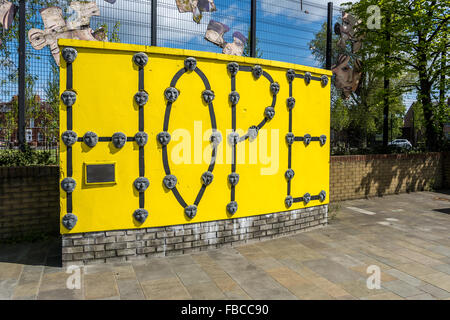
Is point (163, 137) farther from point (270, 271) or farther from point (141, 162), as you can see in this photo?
point (270, 271)

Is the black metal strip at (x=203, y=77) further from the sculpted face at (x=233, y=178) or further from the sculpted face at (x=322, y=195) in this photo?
the sculpted face at (x=322, y=195)

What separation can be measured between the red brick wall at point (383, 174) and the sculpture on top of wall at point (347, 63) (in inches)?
94.8

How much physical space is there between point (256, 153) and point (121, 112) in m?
2.41

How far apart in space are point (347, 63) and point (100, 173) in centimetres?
870

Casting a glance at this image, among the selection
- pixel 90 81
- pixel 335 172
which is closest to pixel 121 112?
pixel 90 81

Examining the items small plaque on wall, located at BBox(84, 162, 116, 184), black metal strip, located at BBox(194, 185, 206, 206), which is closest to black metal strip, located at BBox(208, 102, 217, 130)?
black metal strip, located at BBox(194, 185, 206, 206)

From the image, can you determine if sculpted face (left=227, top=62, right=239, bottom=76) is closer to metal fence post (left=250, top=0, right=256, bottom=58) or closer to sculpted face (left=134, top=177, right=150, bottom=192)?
metal fence post (left=250, top=0, right=256, bottom=58)

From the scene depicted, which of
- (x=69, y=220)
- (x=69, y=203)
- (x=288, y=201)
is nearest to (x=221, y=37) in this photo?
(x=288, y=201)

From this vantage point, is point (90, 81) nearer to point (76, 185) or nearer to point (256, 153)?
point (76, 185)

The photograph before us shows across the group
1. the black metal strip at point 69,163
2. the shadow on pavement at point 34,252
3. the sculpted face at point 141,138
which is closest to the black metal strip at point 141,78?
the sculpted face at point 141,138

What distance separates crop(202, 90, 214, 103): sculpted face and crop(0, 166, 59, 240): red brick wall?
10.1ft

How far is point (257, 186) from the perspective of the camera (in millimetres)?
5996

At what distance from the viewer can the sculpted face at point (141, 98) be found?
4.89 m
